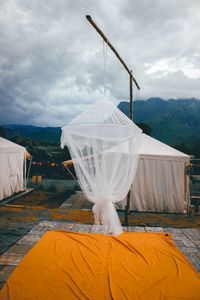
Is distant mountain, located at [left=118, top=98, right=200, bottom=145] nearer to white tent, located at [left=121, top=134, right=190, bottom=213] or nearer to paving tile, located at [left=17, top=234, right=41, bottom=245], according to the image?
white tent, located at [left=121, top=134, right=190, bottom=213]

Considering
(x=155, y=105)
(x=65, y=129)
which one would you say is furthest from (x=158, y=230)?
(x=155, y=105)

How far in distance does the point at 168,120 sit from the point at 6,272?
79134 mm

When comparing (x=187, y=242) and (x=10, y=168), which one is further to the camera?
(x=10, y=168)

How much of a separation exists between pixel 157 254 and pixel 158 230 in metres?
1.31

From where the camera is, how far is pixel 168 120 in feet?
247

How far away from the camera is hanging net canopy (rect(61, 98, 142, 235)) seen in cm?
308

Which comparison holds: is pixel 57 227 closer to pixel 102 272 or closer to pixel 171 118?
pixel 102 272

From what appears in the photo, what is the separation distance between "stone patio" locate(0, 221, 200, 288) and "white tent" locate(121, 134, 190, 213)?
2154mm

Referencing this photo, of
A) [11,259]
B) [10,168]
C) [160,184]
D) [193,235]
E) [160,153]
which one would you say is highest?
[160,153]

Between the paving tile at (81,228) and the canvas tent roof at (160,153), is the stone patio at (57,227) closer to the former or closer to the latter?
the paving tile at (81,228)

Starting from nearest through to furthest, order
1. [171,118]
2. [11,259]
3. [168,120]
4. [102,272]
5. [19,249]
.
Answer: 1. [102,272]
2. [11,259]
3. [19,249]
4. [168,120]
5. [171,118]

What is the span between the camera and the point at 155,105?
99.2m

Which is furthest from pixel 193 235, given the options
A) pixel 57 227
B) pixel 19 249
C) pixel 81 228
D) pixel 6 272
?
pixel 6 272

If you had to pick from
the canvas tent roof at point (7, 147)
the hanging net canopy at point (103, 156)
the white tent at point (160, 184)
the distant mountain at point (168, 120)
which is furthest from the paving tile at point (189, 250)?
the distant mountain at point (168, 120)
